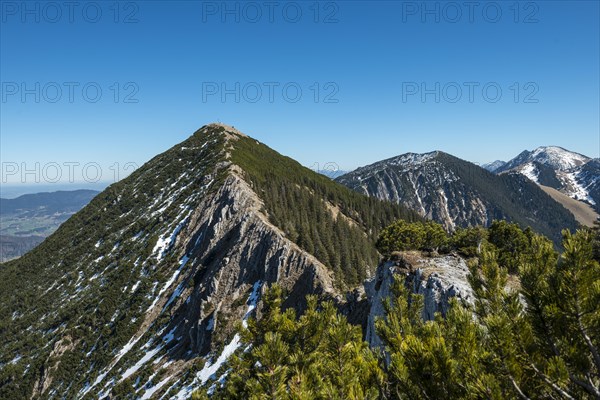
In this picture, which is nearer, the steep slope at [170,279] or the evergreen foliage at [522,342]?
the evergreen foliage at [522,342]

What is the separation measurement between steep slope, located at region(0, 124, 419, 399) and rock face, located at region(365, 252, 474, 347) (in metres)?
22.0

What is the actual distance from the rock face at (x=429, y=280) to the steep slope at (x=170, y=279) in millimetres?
22030

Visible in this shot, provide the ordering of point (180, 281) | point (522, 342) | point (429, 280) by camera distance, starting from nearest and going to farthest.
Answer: point (522, 342)
point (429, 280)
point (180, 281)

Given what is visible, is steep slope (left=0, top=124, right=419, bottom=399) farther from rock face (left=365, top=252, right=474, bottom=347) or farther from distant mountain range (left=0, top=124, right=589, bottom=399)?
rock face (left=365, top=252, right=474, bottom=347)

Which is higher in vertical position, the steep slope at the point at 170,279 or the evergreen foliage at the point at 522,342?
the evergreen foliage at the point at 522,342

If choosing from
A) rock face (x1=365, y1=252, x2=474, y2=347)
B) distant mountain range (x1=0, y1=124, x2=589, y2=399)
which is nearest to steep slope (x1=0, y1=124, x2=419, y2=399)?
distant mountain range (x1=0, y1=124, x2=589, y2=399)

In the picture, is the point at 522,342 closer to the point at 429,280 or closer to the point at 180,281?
the point at 429,280

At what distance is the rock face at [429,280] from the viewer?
25.5 m

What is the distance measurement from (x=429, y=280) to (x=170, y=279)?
65037 millimetres

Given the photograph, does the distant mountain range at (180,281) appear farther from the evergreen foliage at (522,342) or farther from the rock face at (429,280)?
the evergreen foliage at (522,342)

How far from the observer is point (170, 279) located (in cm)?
7712

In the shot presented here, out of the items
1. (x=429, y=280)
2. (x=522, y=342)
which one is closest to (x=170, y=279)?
(x=429, y=280)

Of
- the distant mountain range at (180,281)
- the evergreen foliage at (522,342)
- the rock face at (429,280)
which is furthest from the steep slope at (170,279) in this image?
the evergreen foliage at (522,342)

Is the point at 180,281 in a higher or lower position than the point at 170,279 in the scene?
higher
